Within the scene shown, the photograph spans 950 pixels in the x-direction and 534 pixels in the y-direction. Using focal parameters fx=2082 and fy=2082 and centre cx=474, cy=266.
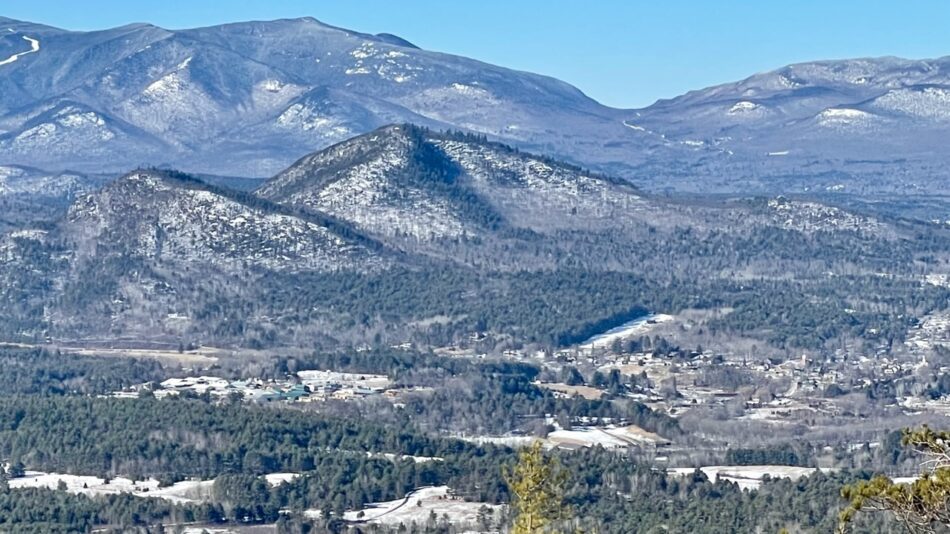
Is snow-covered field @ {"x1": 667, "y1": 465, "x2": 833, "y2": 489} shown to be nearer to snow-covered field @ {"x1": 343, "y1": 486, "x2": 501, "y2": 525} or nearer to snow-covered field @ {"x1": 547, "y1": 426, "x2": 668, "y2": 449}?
snow-covered field @ {"x1": 547, "y1": 426, "x2": 668, "y2": 449}

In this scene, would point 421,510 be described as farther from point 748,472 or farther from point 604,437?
point 604,437

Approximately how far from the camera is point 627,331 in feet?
538

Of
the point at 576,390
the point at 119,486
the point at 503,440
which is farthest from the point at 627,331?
the point at 119,486

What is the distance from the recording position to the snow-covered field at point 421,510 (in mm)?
87875

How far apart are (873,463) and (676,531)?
89.1 ft

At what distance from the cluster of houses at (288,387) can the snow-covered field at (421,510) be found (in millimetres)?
31519

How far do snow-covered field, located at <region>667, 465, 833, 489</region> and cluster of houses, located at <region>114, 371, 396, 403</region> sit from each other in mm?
30352

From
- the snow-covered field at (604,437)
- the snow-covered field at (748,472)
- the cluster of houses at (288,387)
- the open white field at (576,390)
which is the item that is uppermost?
the snow-covered field at (748,472)

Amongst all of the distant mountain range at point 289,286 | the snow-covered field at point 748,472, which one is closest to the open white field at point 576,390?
the distant mountain range at point 289,286

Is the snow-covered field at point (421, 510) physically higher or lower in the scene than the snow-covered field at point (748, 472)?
lower

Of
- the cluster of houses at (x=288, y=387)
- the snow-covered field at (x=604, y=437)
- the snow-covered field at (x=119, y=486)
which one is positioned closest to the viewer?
the snow-covered field at (x=119, y=486)

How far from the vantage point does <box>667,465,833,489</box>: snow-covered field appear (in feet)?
318

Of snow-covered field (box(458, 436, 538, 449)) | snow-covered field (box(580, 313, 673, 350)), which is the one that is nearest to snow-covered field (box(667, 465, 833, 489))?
snow-covered field (box(458, 436, 538, 449))

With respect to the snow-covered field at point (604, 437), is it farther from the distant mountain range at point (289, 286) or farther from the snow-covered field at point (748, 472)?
the distant mountain range at point (289, 286)
